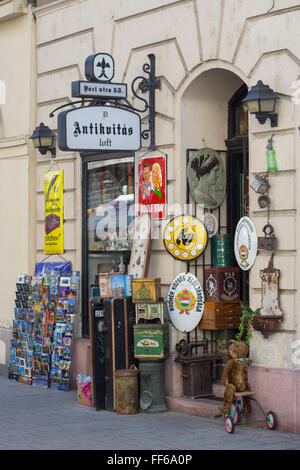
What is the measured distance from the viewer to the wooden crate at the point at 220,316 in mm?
10461

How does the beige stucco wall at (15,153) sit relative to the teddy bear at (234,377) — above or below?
above

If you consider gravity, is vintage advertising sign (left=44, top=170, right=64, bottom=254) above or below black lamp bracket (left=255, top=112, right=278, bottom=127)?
below

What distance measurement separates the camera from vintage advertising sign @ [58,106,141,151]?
33.4 feet

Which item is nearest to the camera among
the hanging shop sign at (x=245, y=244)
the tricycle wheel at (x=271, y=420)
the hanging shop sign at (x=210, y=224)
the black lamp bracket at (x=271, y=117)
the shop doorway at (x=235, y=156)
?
the tricycle wheel at (x=271, y=420)

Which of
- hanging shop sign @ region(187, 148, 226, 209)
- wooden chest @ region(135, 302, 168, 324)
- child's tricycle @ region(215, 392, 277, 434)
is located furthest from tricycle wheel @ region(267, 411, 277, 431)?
hanging shop sign @ region(187, 148, 226, 209)

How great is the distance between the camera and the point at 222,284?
34.6 ft

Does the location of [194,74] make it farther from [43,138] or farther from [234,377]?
[234,377]

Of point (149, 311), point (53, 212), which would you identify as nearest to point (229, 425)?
point (149, 311)

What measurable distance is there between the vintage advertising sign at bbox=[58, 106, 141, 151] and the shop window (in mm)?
919

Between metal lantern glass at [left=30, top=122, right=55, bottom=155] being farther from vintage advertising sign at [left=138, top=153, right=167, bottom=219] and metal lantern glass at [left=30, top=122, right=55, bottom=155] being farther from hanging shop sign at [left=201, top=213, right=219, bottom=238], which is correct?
hanging shop sign at [left=201, top=213, right=219, bottom=238]

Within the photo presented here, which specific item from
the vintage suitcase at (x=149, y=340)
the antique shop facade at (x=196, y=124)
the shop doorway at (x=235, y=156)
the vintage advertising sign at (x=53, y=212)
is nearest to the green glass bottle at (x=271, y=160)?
the antique shop facade at (x=196, y=124)

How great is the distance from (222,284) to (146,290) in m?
0.91

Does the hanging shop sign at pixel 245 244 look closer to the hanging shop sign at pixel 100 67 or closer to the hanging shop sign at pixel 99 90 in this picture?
the hanging shop sign at pixel 99 90

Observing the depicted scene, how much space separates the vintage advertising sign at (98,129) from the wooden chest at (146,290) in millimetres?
1574
